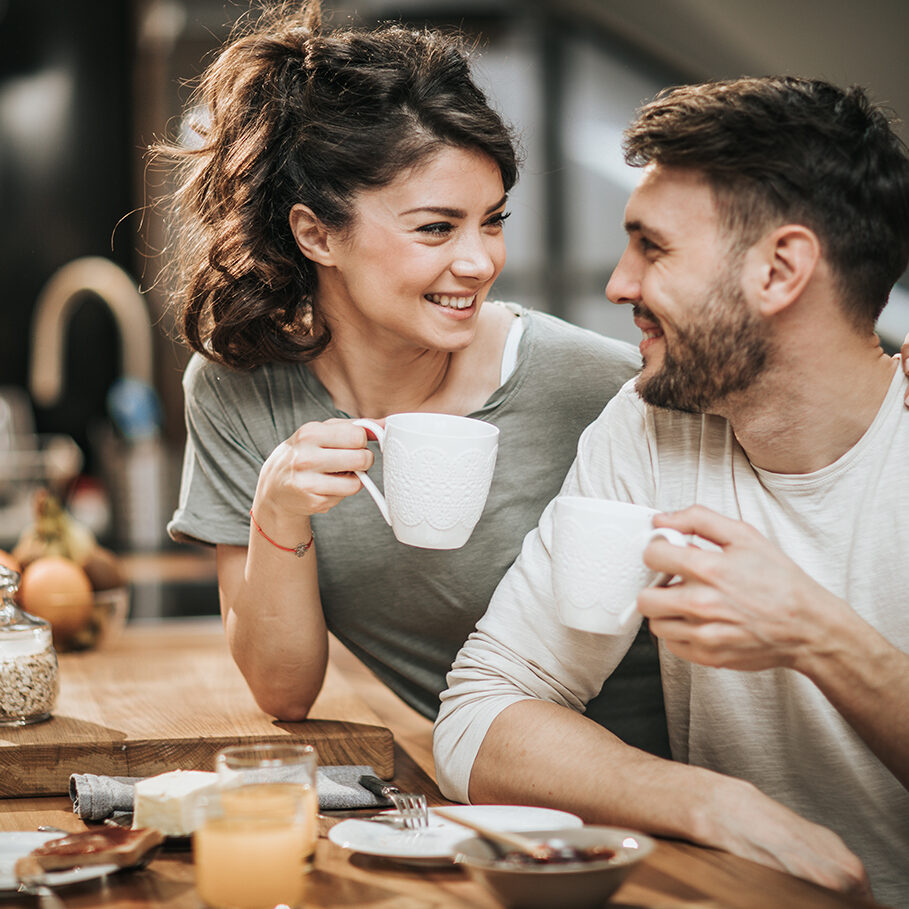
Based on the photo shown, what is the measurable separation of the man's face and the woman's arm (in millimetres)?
386

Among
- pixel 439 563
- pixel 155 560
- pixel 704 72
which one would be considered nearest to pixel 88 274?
pixel 155 560

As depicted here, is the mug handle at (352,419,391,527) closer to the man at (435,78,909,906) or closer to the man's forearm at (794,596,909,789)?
the man at (435,78,909,906)

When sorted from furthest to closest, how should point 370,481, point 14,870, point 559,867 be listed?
1. point 370,481
2. point 14,870
3. point 559,867

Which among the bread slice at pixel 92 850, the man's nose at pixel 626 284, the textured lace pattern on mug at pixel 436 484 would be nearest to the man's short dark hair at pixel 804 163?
the man's nose at pixel 626 284

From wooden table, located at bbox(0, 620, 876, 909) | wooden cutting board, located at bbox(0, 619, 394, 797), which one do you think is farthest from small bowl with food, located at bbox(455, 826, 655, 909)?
wooden cutting board, located at bbox(0, 619, 394, 797)

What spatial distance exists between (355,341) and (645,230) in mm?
495

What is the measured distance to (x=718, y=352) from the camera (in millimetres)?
1217

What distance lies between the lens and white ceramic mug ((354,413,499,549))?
1.12 meters

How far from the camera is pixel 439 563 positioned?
154cm

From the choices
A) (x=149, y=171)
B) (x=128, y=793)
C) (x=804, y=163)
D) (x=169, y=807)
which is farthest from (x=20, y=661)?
(x=149, y=171)

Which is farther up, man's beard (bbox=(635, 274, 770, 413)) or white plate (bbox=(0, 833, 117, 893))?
man's beard (bbox=(635, 274, 770, 413))

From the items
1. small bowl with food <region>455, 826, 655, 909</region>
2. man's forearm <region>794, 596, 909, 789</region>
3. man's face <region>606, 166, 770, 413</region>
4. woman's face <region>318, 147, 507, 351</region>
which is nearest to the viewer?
small bowl with food <region>455, 826, 655, 909</region>

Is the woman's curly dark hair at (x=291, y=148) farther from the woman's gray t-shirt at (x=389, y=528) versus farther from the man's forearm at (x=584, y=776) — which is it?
the man's forearm at (x=584, y=776)

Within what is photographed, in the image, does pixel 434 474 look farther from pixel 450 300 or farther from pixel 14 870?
pixel 14 870
